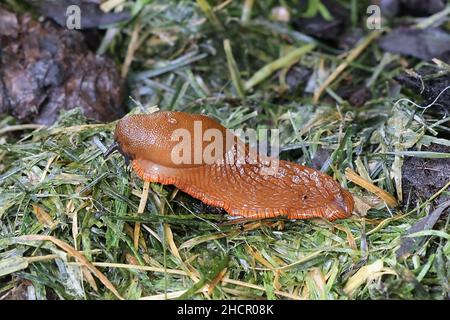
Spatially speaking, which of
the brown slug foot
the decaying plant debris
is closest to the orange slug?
the brown slug foot

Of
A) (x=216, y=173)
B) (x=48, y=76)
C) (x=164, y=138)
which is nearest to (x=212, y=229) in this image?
(x=216, y=173)

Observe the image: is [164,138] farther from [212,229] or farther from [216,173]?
[212,229]

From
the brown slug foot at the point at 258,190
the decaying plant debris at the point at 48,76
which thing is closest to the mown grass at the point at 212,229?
the brown slug foot at the point at 258,190

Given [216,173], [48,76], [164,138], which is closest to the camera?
[164,138]

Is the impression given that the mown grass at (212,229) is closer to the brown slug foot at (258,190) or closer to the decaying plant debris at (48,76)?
the brown slug foot at (258,190)

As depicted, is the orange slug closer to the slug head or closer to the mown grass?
the slug head

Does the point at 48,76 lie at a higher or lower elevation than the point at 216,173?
higher
